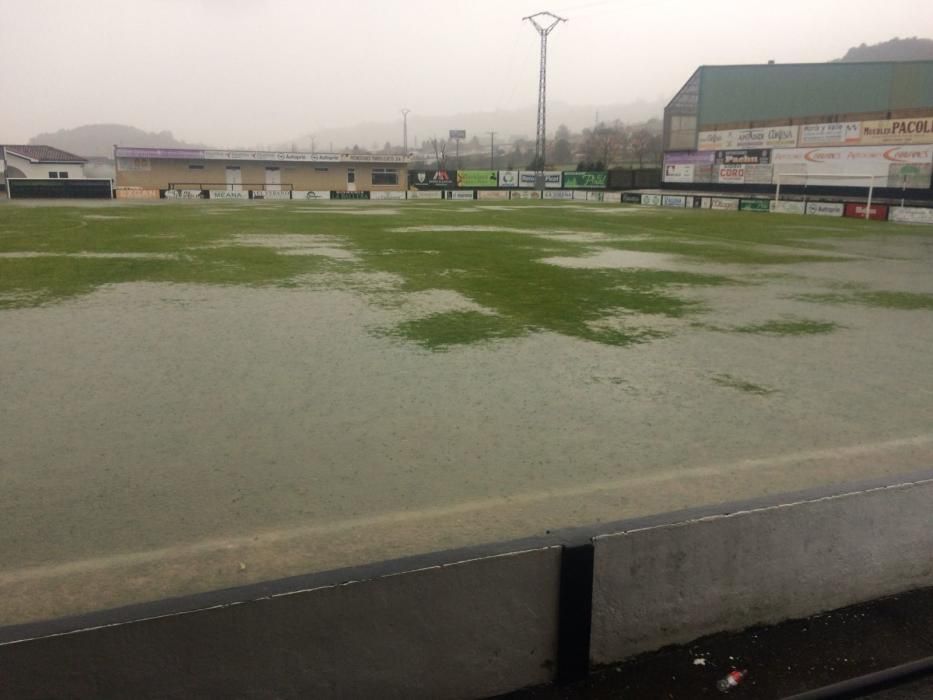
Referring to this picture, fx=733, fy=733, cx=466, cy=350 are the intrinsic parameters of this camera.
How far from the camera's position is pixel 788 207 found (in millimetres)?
39906

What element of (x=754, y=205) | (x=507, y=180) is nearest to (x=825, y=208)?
(x=754, y=205)

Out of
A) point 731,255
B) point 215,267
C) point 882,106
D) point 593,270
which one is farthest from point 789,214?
point 215,267

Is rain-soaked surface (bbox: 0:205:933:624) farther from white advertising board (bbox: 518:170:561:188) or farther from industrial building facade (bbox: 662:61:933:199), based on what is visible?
white advertising board (bbox: 518:170:561:188)

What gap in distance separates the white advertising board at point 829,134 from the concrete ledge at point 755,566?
5233 centimetres

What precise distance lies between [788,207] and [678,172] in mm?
20758

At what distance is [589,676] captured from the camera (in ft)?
9.78

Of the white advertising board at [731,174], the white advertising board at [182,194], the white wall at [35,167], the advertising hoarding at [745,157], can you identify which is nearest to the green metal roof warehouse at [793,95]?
the advertising hoarding at [745,157]

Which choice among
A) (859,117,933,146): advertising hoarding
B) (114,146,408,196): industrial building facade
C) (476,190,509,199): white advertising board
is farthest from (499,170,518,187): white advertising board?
(859,117,933,146): advertising hoarding

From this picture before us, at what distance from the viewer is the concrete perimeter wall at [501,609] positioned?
2.35 m

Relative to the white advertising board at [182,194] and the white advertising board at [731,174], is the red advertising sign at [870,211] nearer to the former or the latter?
the white advertising board at [731,174]

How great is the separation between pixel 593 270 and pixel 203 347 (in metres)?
9.49

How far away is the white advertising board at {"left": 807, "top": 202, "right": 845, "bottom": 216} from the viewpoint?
36.2 metres

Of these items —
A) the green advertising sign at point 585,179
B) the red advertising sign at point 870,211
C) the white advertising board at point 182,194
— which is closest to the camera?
the red advertising sign at point 870,211

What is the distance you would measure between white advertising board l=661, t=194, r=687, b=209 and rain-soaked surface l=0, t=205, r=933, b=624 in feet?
122
